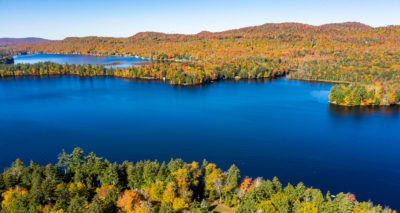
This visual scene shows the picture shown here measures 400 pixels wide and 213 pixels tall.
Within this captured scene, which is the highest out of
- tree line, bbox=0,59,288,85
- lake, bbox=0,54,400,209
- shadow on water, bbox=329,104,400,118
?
tree line, bbox=0,59,288,85

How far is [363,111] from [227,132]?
138ft

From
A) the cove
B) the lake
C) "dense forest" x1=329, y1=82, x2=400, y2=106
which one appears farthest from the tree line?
"dense forest" x1=329, y1=82, x2=400, y2=106

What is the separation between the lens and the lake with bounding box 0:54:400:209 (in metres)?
39.3

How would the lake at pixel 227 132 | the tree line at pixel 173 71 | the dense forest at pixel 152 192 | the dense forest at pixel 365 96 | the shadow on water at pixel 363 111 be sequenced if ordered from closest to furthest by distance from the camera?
the dense forest at pixel 152 192
the lake at pixel 227 132
the shadow on water at pixel 363 111
the dense forest at pixel 365 96
the tree line at pixel 173 71

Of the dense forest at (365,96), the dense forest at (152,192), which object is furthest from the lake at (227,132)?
the dense forest at (152,192)

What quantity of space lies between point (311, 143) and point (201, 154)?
22834 millimetres

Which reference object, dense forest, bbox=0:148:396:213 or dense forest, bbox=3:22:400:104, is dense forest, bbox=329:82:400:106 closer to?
dense forest, bbox=3:22:400:104

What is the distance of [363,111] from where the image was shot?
67688mm

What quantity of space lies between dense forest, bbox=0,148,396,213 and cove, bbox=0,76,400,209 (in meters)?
10.0

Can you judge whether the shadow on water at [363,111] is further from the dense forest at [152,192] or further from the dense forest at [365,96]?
the dense forest at [152,192]

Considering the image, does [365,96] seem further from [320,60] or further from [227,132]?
[320,60]

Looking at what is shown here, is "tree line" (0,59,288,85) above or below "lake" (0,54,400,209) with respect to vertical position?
above

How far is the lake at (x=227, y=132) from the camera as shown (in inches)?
1549

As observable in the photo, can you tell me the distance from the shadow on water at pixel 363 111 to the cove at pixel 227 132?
283 millimetres
